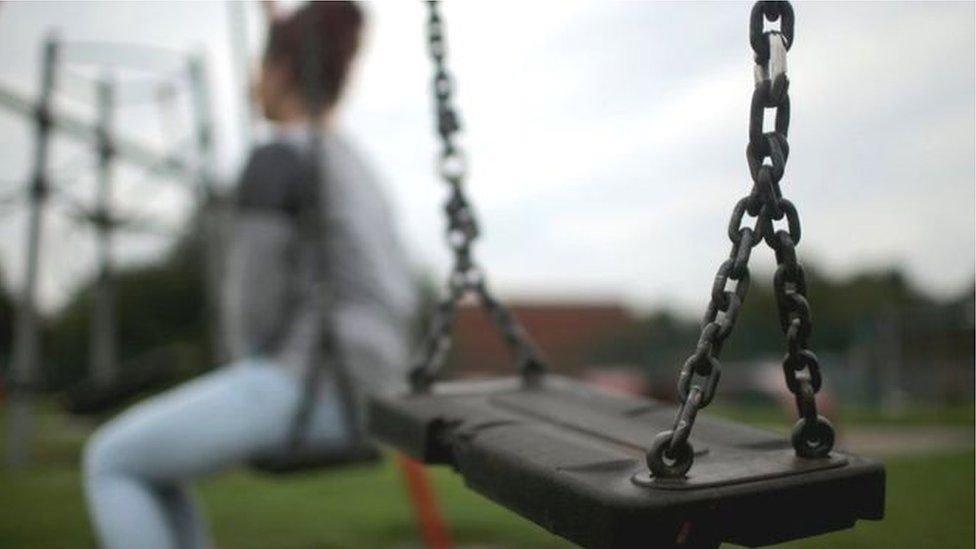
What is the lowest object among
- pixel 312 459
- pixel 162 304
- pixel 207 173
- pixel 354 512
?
pixel 162 304

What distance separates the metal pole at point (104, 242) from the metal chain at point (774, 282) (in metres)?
4.05

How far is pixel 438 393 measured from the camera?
1125 mm

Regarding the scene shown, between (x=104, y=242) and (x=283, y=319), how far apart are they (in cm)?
415

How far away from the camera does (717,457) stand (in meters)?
0.71

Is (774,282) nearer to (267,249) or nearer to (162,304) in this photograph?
(267,249)

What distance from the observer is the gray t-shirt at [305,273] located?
1284mm

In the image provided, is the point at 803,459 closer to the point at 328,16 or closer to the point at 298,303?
the point at 298,303

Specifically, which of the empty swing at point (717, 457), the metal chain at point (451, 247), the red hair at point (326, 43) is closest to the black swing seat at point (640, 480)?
the empty swing at point (717, 457)

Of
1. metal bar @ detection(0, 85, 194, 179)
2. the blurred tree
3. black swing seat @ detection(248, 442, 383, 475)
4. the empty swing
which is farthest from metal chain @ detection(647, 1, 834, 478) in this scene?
the blurred tree

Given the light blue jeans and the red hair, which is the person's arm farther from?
the red hair

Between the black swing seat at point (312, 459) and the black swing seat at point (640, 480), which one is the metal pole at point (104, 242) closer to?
the black swing seat at point (312, 459)

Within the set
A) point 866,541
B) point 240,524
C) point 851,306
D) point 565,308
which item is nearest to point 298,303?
point 866,541

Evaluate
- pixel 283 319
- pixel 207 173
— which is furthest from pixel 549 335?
pixel 283 319

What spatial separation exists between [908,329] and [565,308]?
10.7 m
